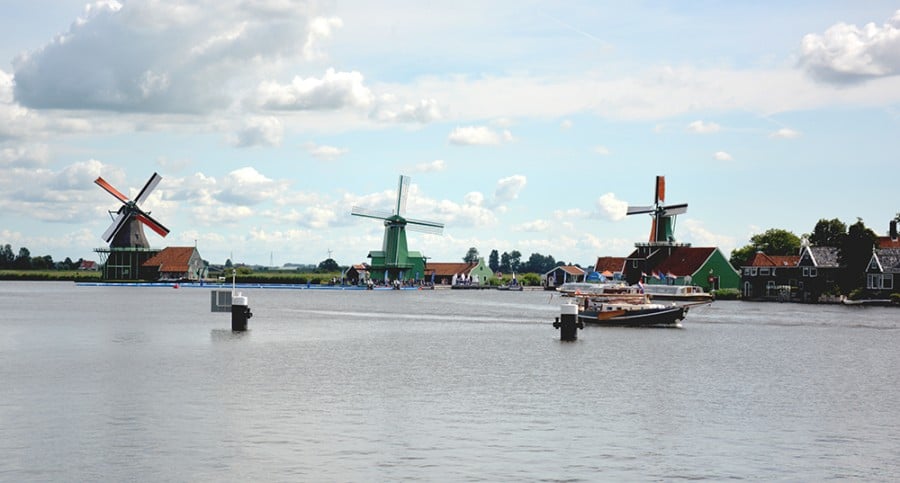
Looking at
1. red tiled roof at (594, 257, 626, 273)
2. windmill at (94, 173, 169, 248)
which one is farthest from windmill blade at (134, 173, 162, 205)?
red tiled roof at (594, 257, 626, 273)

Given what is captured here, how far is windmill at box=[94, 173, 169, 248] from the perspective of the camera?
172000 millimetres

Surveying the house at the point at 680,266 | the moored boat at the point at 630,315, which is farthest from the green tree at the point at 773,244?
the moored boat at the point at 630,315

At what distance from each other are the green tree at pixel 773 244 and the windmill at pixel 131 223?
98.7 m

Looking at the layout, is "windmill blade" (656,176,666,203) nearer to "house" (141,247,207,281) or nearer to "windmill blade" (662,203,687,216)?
"windmill blade" (662,203,687,216)

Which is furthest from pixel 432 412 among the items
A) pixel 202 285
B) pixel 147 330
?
pixel 202 285

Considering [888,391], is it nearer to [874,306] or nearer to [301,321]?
[301,321]

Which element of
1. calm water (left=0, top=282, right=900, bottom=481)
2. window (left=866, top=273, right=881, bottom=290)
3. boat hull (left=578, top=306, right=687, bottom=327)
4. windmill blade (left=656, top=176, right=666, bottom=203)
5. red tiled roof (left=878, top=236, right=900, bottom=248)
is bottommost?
calm water (left=0, top=282, right=900, bottom=481)

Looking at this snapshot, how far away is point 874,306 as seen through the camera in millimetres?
113125

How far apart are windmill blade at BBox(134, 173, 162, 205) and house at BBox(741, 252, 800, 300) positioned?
315 feet

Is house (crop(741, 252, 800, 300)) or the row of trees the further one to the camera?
house (crop(741, 252, 800, 300))

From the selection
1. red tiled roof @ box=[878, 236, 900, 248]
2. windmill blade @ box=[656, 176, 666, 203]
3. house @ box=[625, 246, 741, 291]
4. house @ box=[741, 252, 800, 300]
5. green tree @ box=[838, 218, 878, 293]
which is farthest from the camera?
windmill blade @ box=[656, 176, 666, 203]

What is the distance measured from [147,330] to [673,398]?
39.4 metres

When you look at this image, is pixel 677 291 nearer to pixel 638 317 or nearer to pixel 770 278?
pixel 770 278

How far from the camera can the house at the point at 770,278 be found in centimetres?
13150
